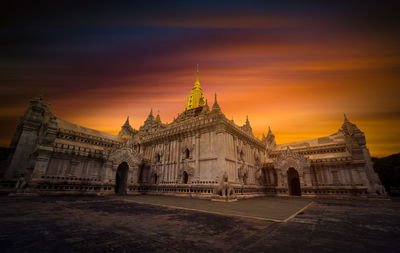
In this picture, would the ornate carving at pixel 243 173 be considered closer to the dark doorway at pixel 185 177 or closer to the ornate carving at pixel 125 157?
the dark doorway at pixel 185 177

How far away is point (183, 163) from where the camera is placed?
25391 mm

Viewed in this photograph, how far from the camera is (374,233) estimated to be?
18.0ft

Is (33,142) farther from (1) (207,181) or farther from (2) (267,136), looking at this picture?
(2) (267,136)

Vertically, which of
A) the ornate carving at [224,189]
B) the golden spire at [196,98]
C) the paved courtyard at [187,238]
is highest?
the golden spire at [196,98]

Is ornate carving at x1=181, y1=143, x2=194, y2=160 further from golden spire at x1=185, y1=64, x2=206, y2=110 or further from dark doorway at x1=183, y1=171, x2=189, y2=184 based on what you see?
golden spire at x1=185, y1=64, x2=206, y2=110

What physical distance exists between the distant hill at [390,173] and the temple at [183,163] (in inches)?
586

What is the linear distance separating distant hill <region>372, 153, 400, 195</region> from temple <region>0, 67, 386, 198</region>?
14887 millimetres

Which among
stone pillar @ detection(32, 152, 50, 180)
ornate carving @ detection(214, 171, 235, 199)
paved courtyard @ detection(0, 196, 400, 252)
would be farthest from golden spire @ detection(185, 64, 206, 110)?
paved courtyard @ detection(0, 196, 400, 252)

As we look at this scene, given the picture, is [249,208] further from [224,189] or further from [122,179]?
[122,179]

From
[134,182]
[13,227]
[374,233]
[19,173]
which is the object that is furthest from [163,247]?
[19,173]

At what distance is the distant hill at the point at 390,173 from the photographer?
33.6m

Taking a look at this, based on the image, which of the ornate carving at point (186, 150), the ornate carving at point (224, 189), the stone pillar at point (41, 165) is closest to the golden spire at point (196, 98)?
the ornate carving at point (186, 150)

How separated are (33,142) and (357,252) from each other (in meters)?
35.1

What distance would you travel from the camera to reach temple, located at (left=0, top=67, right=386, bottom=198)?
21.5 meters
